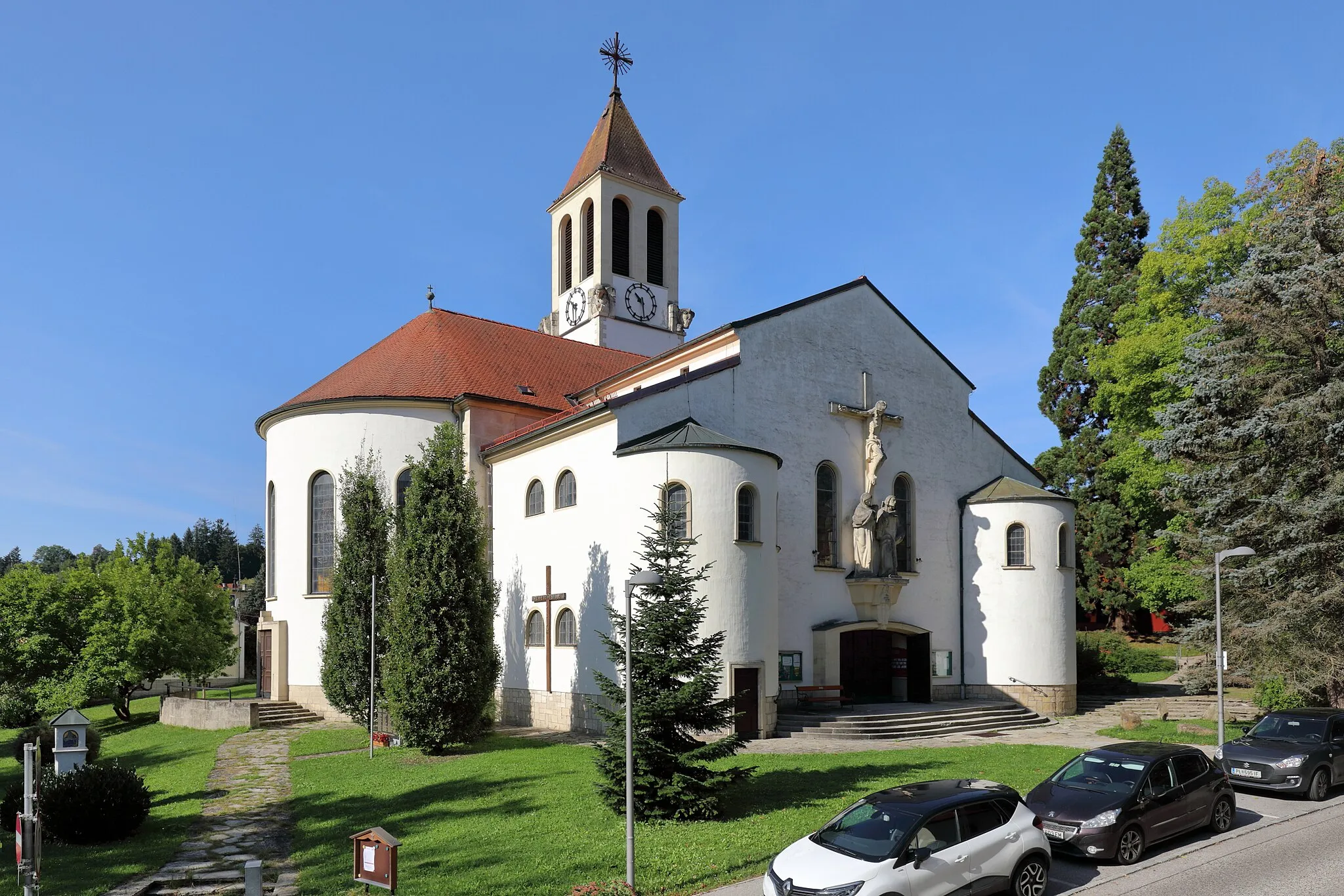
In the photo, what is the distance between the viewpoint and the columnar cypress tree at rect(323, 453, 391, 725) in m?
27.5

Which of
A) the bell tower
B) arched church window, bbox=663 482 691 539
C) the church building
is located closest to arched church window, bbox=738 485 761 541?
the church building

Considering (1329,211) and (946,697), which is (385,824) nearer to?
(946,697)

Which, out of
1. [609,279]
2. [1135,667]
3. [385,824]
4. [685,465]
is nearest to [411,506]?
[685,465]

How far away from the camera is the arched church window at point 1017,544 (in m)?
32.2

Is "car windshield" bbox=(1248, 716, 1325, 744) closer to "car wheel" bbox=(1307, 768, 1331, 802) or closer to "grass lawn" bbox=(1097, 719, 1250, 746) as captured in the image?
"car wheel" bbox=(1307, 768, 1331, 802)

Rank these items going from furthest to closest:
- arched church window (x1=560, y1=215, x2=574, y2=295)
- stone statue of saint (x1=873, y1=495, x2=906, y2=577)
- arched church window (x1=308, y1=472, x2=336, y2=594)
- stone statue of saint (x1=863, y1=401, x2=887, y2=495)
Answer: arched church window (x1=560, y1=215, x2=574, y2=295)
arched church window (x1=308, y1=472, x2=336, y2=594)
stone statue of saint (x1=863, y1=401, x2=887, y2=495)
stone statue of saint (x1=873, y1=495, x2=906, y2=577)

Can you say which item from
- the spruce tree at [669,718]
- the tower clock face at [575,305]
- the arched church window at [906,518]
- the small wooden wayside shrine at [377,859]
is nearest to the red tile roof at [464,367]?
the tower clock face at [575,305]

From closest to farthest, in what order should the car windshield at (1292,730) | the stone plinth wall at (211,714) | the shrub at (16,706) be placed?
the car windshield at (1292,730)
the stone plinth wall at (211,714)
the shrub at (16,706)

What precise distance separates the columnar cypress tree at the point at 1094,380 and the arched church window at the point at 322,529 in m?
34.8

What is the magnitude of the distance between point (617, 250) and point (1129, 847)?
3894 cm

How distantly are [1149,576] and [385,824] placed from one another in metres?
30.4

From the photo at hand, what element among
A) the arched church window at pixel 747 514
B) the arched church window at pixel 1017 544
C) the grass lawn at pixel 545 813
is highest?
the arched church window at pixel 747 514

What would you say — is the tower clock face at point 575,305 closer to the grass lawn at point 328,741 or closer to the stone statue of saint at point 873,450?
the stone statue of saint at point 873,450

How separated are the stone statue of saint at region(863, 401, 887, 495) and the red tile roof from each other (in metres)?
10.9
